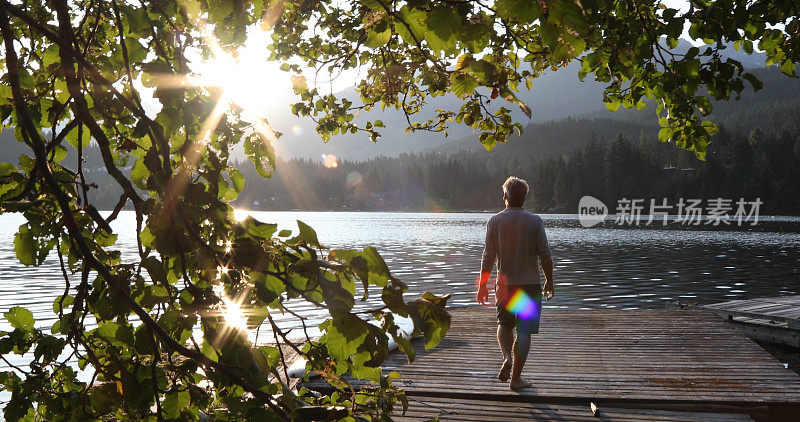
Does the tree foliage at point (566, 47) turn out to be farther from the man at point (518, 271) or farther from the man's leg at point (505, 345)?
the man's leg at point (505, 345)

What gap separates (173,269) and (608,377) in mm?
6096

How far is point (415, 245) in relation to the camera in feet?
161

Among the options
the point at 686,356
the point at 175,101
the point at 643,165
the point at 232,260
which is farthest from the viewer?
the point at 643,165

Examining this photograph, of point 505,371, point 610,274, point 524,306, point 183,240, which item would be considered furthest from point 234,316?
point 610,274

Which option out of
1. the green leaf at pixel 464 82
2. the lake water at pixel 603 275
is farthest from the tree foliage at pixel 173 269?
the lake water at pixel 603 275

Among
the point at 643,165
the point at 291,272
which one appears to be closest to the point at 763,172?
the point at 643,165

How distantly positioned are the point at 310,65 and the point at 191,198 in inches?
194

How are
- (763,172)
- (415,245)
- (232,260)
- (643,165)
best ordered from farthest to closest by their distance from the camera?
(643,165) < (763,172) < (415,245) < (232,260)

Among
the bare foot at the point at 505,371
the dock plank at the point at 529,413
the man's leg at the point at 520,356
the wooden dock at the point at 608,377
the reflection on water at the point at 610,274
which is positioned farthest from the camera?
the reflection on water at the point at 610,274

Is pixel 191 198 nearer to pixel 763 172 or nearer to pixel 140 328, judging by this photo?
pixel 140 328

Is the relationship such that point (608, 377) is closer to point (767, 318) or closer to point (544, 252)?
point (544, 252)

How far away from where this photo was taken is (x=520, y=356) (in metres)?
5.94

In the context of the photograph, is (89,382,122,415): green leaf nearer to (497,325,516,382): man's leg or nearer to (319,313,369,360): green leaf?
(319,313,369,360): green leaf

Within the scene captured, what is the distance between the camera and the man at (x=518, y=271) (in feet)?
19.1
